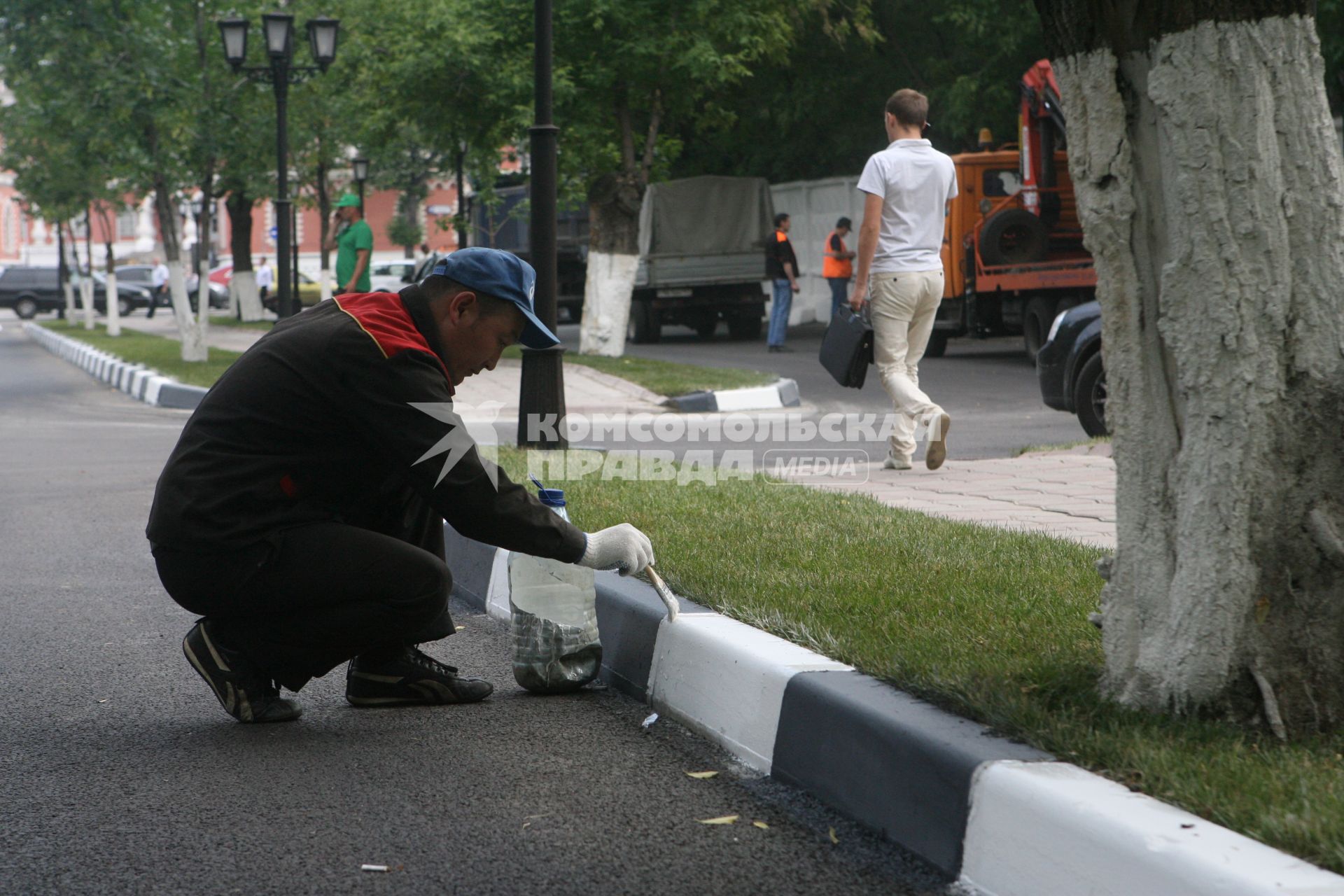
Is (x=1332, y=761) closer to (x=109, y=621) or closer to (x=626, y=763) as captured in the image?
(x=626, y=763)

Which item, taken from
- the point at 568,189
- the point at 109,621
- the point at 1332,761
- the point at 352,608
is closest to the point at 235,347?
the point at 568,189

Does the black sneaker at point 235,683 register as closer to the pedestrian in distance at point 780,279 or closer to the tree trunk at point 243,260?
the pedestrian in distance at point 780,279

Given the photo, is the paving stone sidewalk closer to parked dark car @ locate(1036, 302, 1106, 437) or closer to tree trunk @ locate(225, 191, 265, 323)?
parked dark car @ locate(1036, 302, 1106, 437)

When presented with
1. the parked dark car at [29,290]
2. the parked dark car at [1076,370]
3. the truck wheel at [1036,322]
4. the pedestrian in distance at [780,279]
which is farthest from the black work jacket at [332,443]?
the parked dark car at [29,290]

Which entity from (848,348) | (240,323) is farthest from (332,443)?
(240,323)

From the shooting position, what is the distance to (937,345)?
69.2 feet

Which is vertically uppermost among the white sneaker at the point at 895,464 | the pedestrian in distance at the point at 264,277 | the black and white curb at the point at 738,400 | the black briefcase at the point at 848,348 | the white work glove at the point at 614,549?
the black briefcase at the point at 848,348

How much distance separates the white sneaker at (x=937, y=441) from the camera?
7.99 meters

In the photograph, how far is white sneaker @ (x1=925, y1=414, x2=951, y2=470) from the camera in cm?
799

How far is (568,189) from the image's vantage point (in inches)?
813

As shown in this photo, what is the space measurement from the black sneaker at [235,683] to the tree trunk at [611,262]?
1606cm

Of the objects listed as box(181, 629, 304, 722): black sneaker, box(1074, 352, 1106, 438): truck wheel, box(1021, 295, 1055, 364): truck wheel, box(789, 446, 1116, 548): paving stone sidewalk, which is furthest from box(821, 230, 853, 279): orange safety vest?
box(181, 629, 304, 722): black sneaker

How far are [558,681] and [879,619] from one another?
901mm

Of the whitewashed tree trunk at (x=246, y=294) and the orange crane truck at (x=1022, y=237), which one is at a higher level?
the orange crane truck at (x=1022, y=237)
